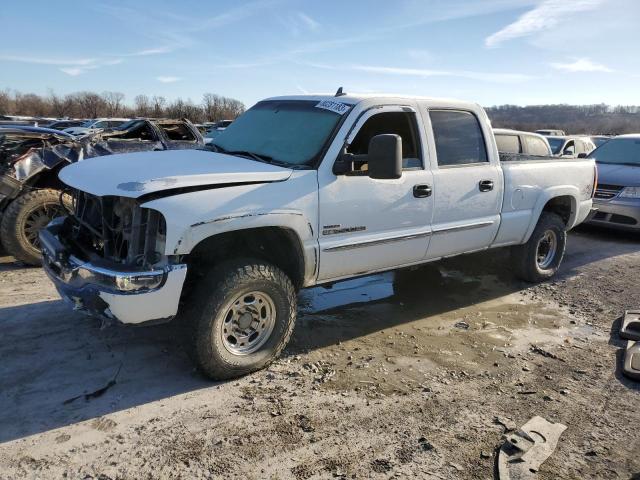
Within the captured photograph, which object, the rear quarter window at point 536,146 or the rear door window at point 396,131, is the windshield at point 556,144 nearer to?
the rear quarter window at point 536,146

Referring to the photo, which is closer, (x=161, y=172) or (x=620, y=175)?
(x=161, y=172)

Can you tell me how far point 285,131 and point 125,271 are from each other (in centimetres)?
186

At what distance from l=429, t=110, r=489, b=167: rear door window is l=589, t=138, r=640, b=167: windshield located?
6.18m

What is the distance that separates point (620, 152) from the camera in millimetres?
10086

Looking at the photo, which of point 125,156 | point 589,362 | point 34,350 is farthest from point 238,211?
point 589,362

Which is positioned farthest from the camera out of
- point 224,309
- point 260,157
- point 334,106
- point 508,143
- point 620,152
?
point 620,152

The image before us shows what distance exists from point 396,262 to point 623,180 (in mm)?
6409

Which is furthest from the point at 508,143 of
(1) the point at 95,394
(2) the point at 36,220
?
(1) the point at 95,394

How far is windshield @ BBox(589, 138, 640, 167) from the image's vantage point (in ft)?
32.2

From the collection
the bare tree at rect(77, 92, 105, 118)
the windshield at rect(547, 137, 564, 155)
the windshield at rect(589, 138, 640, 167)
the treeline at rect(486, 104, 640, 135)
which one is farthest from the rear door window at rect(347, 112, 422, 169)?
the treeline at rect(486, 104, 640, 135)

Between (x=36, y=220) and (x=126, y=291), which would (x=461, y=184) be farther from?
(x=36, y=220)

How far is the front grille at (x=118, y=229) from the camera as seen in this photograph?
332 cm

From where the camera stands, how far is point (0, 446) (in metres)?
2.90

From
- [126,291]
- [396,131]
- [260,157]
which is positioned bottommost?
[126,291]
